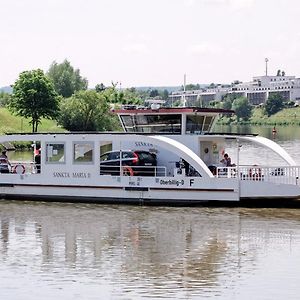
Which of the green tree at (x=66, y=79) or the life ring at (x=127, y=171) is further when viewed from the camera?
the green tree at (x=66, y=79)

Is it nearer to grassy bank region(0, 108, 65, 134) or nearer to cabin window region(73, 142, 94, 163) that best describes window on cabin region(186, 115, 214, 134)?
cabin window region(73, 142, 94, 163)

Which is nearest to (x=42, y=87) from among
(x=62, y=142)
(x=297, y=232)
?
(x=62, y=142)

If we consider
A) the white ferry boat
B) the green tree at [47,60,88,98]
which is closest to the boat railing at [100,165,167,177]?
the white ferry boat

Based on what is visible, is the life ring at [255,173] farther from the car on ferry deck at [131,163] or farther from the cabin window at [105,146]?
the cabin window at [105,146]

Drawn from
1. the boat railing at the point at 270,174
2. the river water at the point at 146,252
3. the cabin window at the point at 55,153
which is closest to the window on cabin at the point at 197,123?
the boat railing at the point at 270,174

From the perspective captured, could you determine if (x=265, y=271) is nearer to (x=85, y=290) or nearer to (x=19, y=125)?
(x=85, y=290)

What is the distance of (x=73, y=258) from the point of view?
21453 millimetres

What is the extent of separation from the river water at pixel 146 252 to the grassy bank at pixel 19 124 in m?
52.8

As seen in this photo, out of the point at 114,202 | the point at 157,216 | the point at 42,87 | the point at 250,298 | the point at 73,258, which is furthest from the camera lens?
the point at 42,87

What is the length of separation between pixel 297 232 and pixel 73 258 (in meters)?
7.23

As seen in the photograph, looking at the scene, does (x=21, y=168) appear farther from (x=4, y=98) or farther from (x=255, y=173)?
(x=4, y=98)

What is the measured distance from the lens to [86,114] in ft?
284

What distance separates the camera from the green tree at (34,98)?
7906 centimetres

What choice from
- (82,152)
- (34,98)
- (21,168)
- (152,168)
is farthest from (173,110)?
(34,98)
